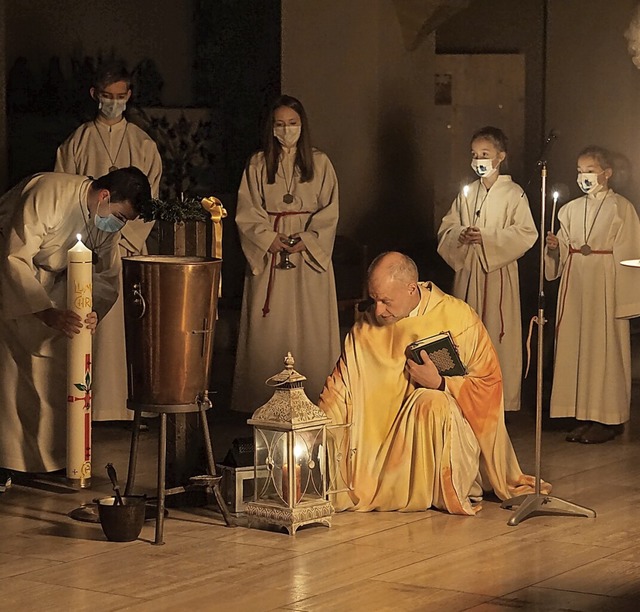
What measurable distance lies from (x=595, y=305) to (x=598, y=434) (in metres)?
0.74

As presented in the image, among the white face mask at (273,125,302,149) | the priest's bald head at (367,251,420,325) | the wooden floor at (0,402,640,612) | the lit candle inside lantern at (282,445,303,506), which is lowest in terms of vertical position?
the wooden floor at (0,402,640,612)

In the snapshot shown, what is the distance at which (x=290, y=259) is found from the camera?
30.1 feet

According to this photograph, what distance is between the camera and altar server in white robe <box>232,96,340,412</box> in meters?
9.03

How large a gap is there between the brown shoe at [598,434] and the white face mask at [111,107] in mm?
3041

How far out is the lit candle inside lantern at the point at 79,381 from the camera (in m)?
6.81

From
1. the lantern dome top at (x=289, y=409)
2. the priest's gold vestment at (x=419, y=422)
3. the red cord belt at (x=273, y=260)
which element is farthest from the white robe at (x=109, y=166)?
the lantern dome top at (x=289, y=409)

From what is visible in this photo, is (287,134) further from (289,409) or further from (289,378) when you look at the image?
(289,409)

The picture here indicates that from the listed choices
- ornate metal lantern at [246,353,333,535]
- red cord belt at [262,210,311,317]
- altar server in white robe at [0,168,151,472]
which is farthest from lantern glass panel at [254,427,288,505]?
red cord belt at [262,210,311,317]

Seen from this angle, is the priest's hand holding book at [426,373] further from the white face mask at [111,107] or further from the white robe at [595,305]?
the white face mask at [111,107]

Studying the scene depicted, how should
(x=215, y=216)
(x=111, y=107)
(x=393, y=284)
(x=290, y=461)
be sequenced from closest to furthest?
(x=290, y=461), (x=215, y=216), (x=393, y=284), (x=111, y=107)

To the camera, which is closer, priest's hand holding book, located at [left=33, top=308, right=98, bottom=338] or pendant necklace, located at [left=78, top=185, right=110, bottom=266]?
priest's hand holding book, located at [left=33, top=308, right=98, bottom=338]

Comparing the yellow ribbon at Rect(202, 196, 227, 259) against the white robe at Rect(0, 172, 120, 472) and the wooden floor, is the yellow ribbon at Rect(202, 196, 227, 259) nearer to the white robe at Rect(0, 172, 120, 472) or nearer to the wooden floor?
the white robe at Rect(0, 172, 120, 472)

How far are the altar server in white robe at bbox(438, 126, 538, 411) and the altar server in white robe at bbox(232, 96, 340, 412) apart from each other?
72 centimetres

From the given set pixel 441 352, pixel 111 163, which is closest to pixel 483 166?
pixel 111 163
